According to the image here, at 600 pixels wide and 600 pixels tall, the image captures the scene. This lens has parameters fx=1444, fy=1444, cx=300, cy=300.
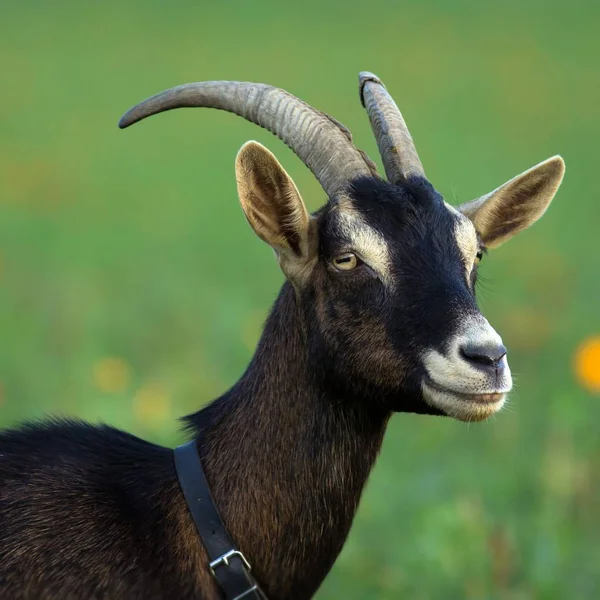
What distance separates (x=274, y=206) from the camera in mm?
5137

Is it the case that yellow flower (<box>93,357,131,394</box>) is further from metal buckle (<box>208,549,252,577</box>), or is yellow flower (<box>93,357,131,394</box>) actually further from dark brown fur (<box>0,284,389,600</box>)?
metal buckle (<box>208,549,252,577</box>)

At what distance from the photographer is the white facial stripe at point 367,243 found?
197 inches

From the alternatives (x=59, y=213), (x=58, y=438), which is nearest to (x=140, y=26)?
(x=59, y=213)

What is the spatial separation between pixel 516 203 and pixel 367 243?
1.02m

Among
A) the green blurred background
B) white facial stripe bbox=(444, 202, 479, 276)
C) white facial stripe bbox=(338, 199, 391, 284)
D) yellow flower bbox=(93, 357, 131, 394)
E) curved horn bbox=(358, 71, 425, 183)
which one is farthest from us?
yellow flower bbox=(93, 357, 131, 394)

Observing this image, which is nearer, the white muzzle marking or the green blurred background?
the white muzzle marking

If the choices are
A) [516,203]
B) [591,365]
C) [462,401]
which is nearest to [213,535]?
[462,401]

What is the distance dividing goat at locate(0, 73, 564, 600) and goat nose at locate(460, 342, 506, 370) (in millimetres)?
52

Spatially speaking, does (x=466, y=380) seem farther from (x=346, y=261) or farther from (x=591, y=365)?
(x=591, y=365)

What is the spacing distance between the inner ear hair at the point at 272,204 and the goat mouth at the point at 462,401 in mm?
709

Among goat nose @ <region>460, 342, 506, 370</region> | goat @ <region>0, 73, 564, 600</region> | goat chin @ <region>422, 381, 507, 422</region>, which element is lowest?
goat chin @ <region>422, 381, 507, 422</region>

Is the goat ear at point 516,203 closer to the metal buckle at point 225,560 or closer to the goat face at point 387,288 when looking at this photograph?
the goat face at point 387,288

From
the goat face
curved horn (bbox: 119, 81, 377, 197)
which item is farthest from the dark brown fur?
curved horn (bbox: 119, 81, 377, 197)

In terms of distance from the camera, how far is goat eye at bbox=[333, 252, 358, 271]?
16.5ft
